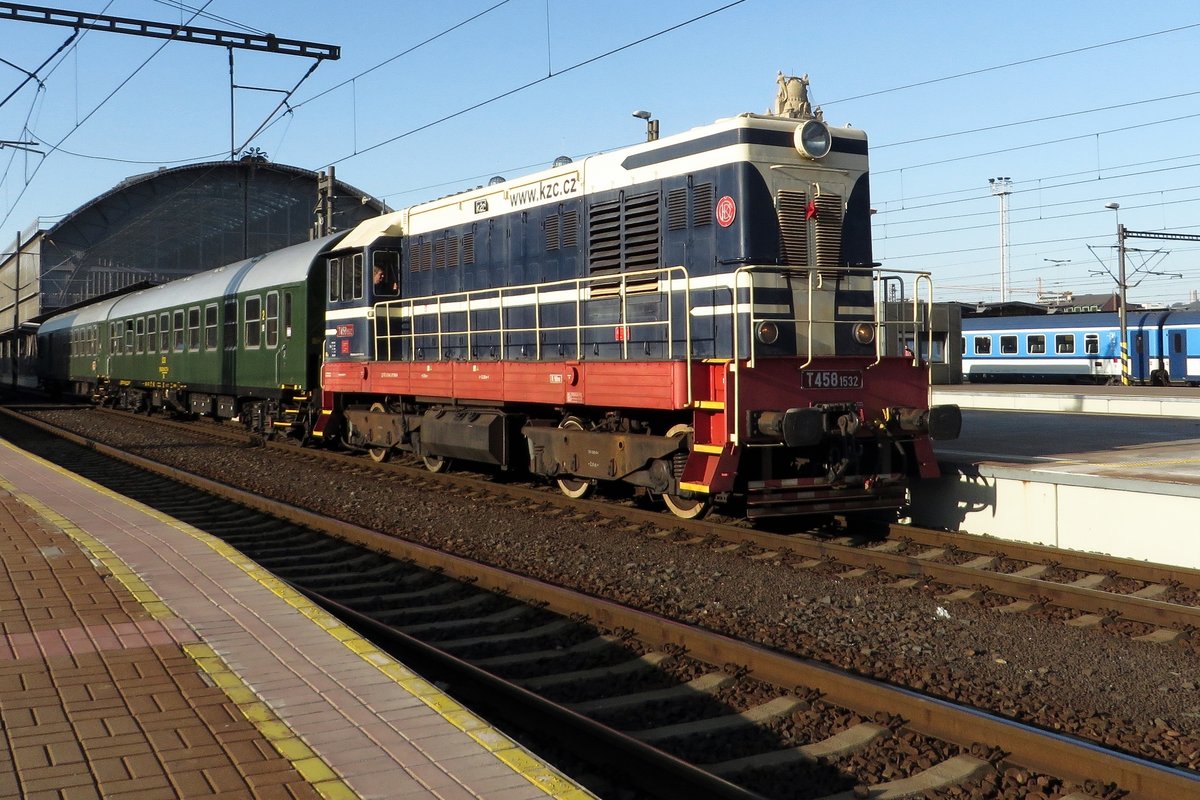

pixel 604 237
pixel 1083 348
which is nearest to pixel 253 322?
pixel 604 237

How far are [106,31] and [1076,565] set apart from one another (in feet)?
51.8

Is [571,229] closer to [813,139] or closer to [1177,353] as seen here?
[813,139]

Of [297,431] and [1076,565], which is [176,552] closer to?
[1076,565]

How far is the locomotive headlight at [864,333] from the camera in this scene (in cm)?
1064

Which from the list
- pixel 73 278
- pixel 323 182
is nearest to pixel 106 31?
pixel 323 182

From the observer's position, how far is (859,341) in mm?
10664

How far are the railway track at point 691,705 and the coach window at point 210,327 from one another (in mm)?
15606

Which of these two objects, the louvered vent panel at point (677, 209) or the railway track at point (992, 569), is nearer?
the railway track at point (992, 569)

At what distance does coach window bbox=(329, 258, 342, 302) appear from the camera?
54.9ft

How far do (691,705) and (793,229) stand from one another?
20.5 ft

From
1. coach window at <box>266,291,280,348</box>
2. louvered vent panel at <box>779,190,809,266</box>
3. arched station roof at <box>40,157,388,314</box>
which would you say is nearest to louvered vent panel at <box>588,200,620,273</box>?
louvered vent panel at <box>779,190,809,266</box>

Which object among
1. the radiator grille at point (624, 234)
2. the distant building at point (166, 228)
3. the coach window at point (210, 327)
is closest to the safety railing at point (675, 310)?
the radiator grille at point (624, 234)

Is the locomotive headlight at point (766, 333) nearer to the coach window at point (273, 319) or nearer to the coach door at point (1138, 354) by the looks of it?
the coach window at point (273, 319)

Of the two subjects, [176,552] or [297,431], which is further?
[297,431]
